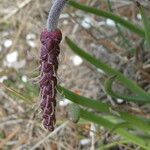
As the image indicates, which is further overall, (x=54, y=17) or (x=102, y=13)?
(x=102, y=13)

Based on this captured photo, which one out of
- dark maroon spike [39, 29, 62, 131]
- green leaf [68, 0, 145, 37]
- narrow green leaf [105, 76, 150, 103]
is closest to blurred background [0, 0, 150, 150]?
green leaf [68, 0, 145, 37]

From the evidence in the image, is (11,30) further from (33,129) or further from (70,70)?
(33,129)

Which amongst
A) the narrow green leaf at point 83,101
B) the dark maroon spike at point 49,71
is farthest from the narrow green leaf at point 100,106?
the dark maroon spike at point 49,71

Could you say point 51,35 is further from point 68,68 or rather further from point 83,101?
point 68,68

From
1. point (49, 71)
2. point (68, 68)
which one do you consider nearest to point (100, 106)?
point (49, 71)

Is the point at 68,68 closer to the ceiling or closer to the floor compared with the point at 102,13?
closer to the floor

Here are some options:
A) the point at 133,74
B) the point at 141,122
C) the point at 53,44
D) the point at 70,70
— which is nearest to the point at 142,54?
the point at 133,74
